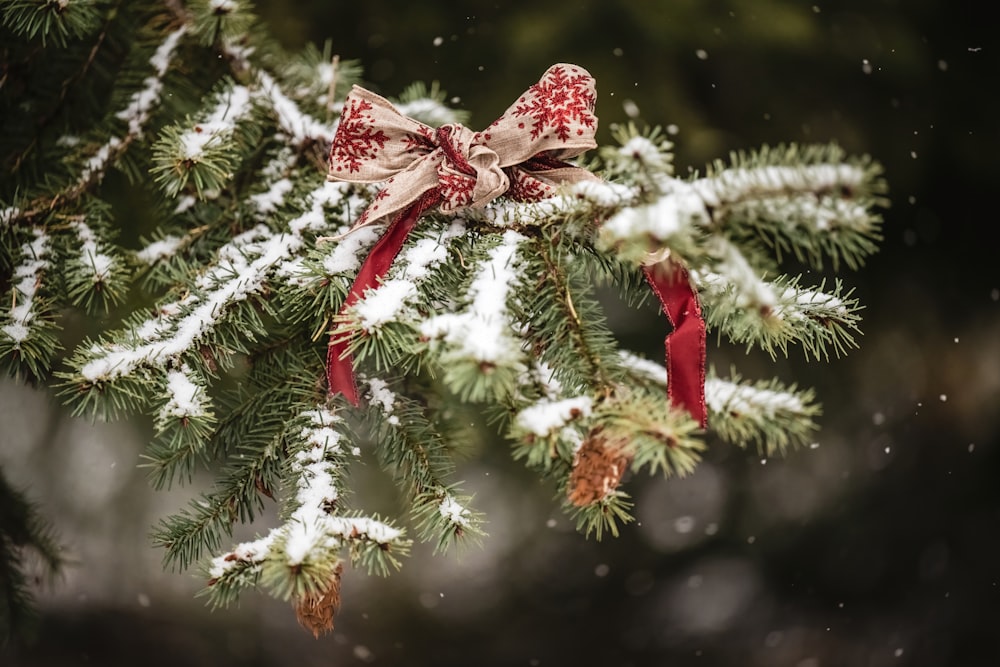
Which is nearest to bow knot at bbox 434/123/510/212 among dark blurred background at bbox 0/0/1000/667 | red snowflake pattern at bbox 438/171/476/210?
red snowflake pattern at bbox 438/171/476/210

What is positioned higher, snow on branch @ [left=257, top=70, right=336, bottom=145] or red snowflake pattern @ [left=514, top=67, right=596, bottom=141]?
snow on branch @ [left=257, top=70, right=336, bottom=145]

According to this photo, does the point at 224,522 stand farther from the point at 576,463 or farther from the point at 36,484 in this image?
the point at 36,484

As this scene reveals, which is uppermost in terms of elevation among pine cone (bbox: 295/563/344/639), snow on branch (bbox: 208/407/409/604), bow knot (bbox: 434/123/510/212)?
bow knot (bbox: 434/123/510/212)

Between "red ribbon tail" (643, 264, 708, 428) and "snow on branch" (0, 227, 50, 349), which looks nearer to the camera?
"red ribbon tail" (643, 264, 708, 428)

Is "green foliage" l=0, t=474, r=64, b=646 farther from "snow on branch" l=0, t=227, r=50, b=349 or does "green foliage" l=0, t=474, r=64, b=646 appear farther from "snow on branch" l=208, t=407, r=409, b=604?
"snow on branch" l=208, t=407, r=409, b=604

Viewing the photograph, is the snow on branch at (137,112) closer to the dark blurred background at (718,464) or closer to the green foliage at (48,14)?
the green foliage at (48,14)

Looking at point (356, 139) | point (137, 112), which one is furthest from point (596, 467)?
point (137, 112)
